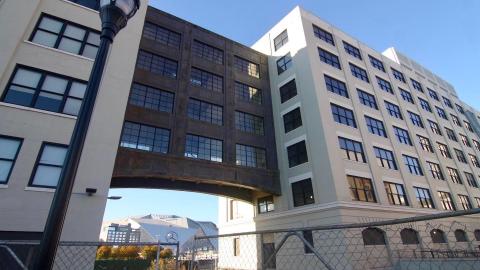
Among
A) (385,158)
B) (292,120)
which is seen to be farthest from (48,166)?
(385,158)

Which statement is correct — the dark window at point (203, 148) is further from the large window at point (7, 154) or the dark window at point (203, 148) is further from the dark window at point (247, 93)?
the large window at point (7, 154)

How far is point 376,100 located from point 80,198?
3095 centimetres

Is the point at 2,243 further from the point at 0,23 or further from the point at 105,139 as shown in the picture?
the point at 0,23

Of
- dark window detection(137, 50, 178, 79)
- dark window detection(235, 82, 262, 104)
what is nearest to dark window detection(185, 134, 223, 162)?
dark window detection(137, 50, 178, 79)

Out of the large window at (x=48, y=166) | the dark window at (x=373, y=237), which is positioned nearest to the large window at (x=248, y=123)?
the dark window at (x=373, y=237)

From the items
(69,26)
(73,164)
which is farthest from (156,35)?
(73,164)

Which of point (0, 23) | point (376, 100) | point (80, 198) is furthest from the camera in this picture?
point (376, 100)

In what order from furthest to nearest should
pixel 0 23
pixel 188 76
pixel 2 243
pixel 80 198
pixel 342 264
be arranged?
pixel 188 76, pixel 342 264, pixel 0 23, pixel 80 198, pixel 2 243

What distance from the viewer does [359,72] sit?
33.0 m

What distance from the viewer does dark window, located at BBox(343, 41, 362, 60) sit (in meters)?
33.8

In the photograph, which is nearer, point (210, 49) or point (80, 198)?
point (80, 198)

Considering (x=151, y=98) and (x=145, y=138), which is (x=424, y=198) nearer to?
(x=145, y=138)

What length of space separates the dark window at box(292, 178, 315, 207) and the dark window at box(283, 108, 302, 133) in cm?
560

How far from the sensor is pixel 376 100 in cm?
3184
